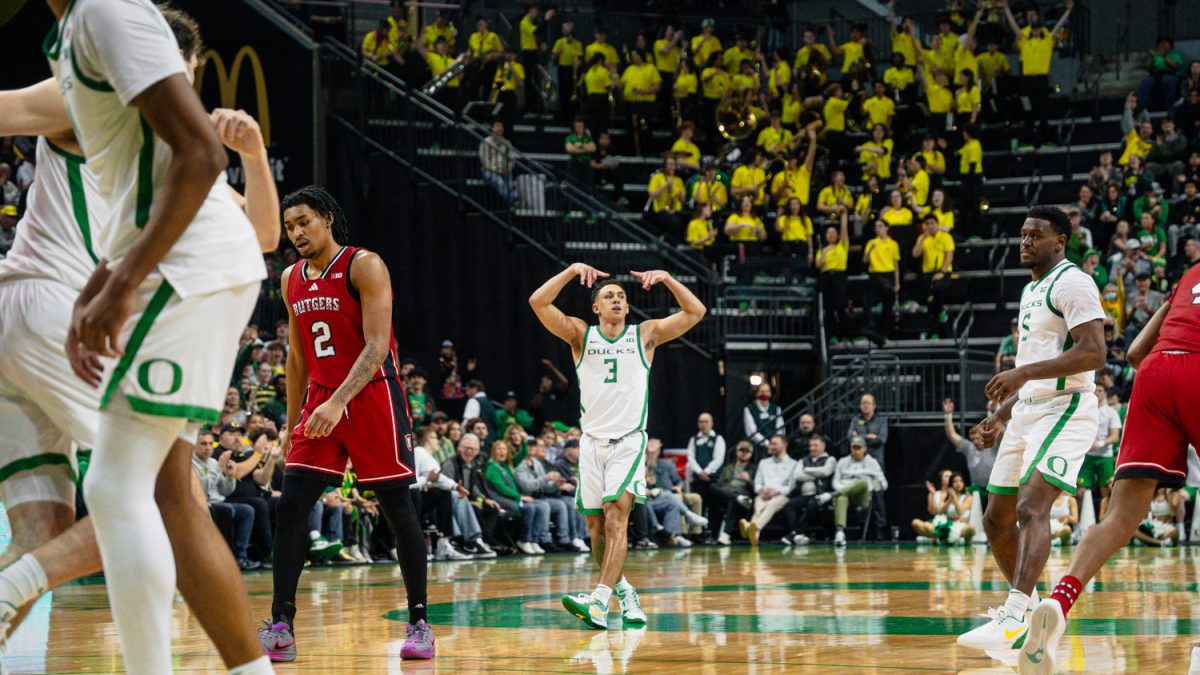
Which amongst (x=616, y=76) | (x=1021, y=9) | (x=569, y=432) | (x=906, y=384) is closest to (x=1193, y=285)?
(x=569, y=432)

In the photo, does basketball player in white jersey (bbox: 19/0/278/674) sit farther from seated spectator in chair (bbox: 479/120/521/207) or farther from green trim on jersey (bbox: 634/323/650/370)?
seated spectator in chair (bbox: 479/120/521/207)

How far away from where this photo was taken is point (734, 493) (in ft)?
63.8

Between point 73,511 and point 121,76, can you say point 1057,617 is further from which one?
point 121,76

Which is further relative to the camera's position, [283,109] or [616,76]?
[616,76]

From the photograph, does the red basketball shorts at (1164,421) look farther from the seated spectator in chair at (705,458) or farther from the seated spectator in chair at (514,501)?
the seated spectator in chair at (705,458)

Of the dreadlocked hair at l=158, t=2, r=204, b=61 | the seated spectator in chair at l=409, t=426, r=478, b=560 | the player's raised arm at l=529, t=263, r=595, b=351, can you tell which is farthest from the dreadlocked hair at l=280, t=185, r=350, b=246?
the seated spectator in chair at l=409, t=426, r=478, b=560

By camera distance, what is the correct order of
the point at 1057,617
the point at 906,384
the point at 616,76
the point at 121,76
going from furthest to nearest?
the point at 616,76 < the point at 906,384 < the point at 1057,617 < the point at 121,76

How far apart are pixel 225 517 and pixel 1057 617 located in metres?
9.50

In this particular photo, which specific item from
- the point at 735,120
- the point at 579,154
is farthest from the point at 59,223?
the point at 735,120

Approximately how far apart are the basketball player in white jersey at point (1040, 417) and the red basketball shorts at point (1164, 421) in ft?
2.95

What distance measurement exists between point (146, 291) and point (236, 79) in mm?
18496

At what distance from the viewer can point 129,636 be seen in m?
3.64

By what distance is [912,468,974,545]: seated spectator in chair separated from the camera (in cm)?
1856

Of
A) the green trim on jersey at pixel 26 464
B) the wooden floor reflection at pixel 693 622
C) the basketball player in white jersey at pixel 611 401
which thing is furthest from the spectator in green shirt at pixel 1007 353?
the green trim on jersey at pixel 26 464
